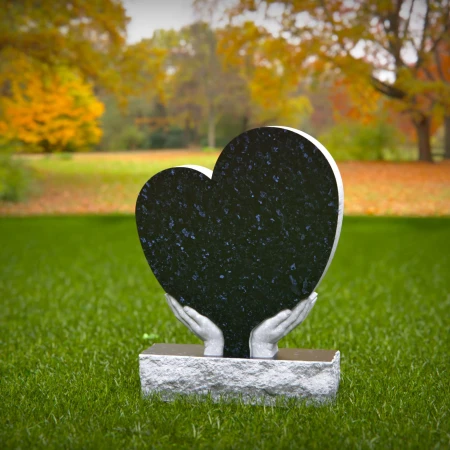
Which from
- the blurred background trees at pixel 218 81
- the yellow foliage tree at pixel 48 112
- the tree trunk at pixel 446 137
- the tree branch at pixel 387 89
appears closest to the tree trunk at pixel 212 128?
the blurred background trees at pixel 218 81

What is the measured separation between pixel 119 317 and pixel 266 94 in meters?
10.0

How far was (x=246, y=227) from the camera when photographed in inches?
163

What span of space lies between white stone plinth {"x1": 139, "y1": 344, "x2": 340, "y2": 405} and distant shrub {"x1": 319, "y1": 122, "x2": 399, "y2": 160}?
13.4 m

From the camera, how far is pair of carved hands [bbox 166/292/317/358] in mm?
4133

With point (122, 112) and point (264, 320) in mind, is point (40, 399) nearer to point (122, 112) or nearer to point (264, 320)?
point (264, 320)

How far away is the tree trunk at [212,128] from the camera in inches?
612

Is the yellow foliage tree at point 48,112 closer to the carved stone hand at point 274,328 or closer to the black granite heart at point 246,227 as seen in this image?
the black granite heart at point 246,227

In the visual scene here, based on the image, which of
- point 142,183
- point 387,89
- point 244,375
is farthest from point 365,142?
point 244,375

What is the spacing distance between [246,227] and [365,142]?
13739mm

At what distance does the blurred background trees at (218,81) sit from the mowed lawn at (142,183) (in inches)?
16.1

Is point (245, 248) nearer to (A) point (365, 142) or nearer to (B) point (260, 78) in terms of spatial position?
(B) point (260, 78)

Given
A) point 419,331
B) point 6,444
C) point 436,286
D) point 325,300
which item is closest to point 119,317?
point 325,300

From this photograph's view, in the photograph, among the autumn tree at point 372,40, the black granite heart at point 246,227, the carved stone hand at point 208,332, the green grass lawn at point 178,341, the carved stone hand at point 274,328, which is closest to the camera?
the green grass lawn at point 178,341

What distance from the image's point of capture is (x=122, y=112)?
17.3m
